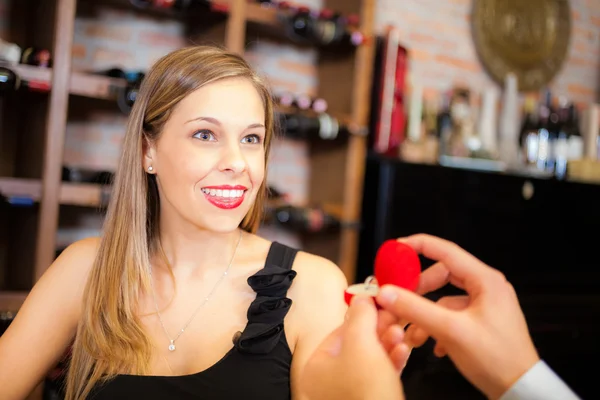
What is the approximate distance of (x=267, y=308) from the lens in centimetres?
149

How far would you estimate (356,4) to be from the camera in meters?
3.14

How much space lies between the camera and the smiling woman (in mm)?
1427

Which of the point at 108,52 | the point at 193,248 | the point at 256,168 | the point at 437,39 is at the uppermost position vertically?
the point at 437,39

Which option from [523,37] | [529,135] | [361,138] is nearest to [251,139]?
[361,138]

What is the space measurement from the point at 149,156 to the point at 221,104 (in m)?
0.28

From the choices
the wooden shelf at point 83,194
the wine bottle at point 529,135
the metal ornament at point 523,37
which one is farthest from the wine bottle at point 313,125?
the metal ornament at point 523,37

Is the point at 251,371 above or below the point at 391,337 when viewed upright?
below

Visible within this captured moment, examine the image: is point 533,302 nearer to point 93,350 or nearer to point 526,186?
point 526,186

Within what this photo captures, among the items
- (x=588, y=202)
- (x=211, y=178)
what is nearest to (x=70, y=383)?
(x=211, y=178)

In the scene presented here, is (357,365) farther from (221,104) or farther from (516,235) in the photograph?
(516,235)

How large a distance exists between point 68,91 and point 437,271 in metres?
2.13

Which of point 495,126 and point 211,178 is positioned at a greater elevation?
Answer: point 495,126

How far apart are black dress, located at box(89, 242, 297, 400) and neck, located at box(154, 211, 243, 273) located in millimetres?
152

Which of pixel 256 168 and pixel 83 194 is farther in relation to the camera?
pixel 83 194
